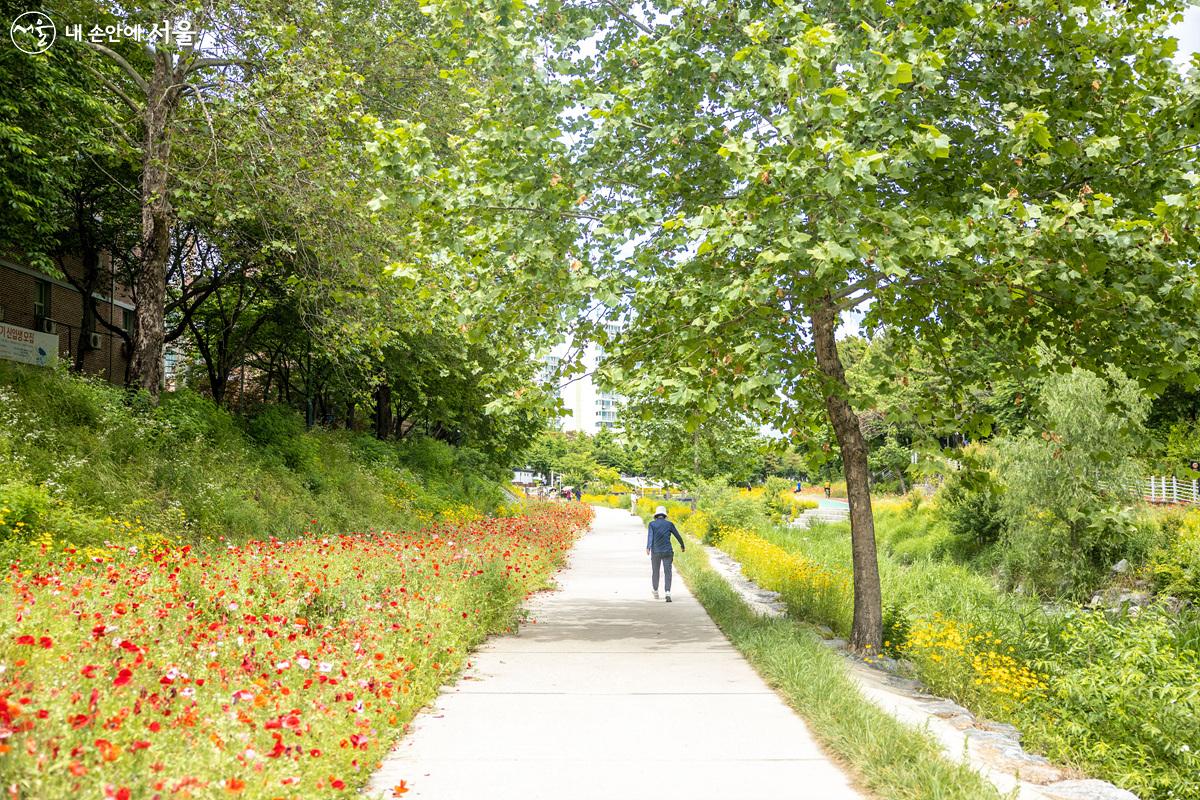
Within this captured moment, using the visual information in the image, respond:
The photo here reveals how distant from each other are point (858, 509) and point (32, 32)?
14637 millimetres

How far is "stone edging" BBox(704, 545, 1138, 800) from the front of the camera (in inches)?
215

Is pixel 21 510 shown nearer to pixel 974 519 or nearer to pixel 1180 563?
pixel 1180 563

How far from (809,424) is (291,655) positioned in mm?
6852

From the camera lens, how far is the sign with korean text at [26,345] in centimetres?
1866

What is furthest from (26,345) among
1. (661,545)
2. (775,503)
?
(775,503)

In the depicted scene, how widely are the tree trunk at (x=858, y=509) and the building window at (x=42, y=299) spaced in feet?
79.1

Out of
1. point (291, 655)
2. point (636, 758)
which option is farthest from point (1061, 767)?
point (291, 655)

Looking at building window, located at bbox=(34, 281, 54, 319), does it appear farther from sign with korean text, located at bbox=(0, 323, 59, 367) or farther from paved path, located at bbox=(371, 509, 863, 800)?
paved path, located at bbox=(371, 509, 863, 800)

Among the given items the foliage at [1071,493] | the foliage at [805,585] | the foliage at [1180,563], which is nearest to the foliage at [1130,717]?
the foliage at [805,585]

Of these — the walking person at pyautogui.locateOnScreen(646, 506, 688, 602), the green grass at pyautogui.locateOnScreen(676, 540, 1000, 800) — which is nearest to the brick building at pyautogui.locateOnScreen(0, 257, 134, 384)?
the walking person at pyautogui.locateOnScreen(646, 506, 688, 602)

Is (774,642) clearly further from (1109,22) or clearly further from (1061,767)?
(1109,22)

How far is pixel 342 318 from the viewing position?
1689 cm

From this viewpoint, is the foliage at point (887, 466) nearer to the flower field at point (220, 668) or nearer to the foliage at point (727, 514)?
the foliage at point (727, 514)

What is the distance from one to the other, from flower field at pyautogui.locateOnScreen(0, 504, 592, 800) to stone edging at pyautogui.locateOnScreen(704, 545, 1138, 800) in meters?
3.66
